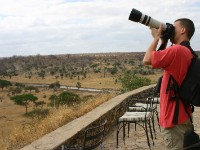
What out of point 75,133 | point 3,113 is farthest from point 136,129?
point 3,113

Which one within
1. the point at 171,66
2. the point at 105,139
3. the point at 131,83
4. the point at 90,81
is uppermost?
the point at 171,66

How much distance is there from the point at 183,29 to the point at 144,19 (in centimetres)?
34

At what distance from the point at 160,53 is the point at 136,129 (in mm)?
4669

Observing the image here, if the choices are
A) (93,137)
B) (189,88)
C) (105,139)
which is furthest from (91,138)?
(105,139)

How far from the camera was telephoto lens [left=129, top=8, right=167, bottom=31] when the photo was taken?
131 inches

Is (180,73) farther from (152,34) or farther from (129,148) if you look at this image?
(129,148)

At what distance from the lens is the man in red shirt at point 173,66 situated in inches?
127

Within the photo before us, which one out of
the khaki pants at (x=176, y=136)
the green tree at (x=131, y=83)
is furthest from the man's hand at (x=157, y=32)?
the green tree at (x=131, y=83)

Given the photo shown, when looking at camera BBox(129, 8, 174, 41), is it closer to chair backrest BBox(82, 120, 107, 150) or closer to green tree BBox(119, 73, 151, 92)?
chair backrest BBox(82, 120, 107, 150)

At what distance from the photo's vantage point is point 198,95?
10.2 feet

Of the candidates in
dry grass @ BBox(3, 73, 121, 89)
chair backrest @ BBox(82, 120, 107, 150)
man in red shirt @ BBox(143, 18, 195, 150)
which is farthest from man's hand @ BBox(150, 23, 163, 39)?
dry grass @ BBox(3, 73, 121, 89)

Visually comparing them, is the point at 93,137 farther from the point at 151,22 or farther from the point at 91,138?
the point at 151,22

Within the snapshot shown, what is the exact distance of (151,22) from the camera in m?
3.35

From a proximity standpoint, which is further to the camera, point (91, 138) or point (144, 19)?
point (91, 138)
